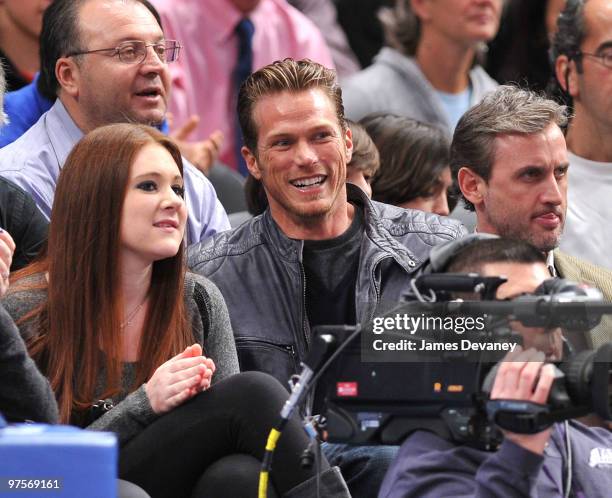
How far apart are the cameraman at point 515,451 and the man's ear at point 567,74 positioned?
7.25 feet

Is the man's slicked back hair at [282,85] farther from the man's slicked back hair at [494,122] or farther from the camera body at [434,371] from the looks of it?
the camera body at [434,371]

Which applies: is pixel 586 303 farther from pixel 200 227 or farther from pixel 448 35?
pixel 448 35

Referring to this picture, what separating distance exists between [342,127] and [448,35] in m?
2.09

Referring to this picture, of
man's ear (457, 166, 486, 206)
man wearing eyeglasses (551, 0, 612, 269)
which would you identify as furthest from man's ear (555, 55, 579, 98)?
man's ear (457, 166, 486, 206)

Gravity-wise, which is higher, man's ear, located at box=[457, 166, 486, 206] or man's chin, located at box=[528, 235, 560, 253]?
man's ear, located at box=[457, 166, 486, 206]

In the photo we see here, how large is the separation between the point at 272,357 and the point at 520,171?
0.94 metres

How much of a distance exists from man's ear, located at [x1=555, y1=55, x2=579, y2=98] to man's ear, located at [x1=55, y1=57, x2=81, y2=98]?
181 cm

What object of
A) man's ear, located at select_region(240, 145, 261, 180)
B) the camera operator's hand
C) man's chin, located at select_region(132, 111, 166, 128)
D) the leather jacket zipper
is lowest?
the leather jacket zipper

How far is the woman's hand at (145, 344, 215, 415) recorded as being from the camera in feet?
11.3

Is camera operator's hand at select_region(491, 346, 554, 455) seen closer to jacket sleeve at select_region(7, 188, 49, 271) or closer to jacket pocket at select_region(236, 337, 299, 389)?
jacket pocket at select_region(236, 337, 299, 389)

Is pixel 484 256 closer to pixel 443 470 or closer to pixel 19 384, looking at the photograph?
pixel 443 470

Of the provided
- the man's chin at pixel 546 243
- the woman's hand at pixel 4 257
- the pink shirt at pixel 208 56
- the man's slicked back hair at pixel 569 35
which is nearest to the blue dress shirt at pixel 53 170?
the woman's hand at pixel 4 257

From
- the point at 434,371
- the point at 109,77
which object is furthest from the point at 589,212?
the point at 434,371

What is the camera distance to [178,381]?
344cm
